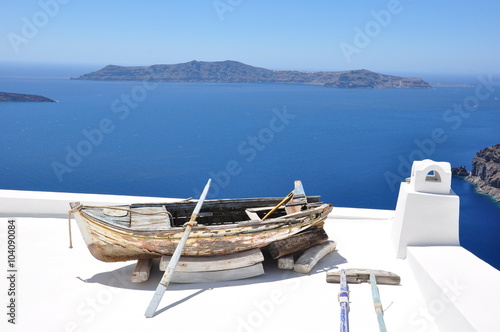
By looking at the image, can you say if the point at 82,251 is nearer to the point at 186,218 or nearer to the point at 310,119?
the point at 186,218

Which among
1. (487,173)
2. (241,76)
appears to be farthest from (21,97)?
(487,173)

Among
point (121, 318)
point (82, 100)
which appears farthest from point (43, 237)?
Result: point (82, 100)

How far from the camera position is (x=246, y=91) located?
376 ft

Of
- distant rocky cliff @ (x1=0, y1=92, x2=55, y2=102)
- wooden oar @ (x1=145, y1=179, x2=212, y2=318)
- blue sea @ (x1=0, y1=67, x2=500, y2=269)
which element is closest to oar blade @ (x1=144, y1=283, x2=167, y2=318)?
wooden oar @ (x1=145, y1=179, x2=212, y2=318)

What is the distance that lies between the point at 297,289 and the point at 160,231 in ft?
5.24

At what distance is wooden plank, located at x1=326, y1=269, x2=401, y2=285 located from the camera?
4812mm

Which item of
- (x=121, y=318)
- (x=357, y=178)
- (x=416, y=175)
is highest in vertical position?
(x=416, y=175)

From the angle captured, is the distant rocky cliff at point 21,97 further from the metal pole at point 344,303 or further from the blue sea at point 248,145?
the metal pole at point 344,303

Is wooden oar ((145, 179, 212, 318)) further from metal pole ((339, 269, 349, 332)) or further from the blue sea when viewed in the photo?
the blue sea

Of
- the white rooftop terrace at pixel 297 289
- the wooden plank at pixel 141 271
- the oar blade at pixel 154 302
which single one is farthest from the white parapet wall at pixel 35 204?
Answer: the oar blade at pixel 154 302

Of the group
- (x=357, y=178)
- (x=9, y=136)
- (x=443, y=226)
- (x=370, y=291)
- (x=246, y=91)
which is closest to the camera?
(x=370, y=291)

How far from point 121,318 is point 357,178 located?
50.1 metres

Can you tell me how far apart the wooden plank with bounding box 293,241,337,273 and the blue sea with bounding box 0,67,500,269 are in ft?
113

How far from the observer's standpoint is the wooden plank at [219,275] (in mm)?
4754
